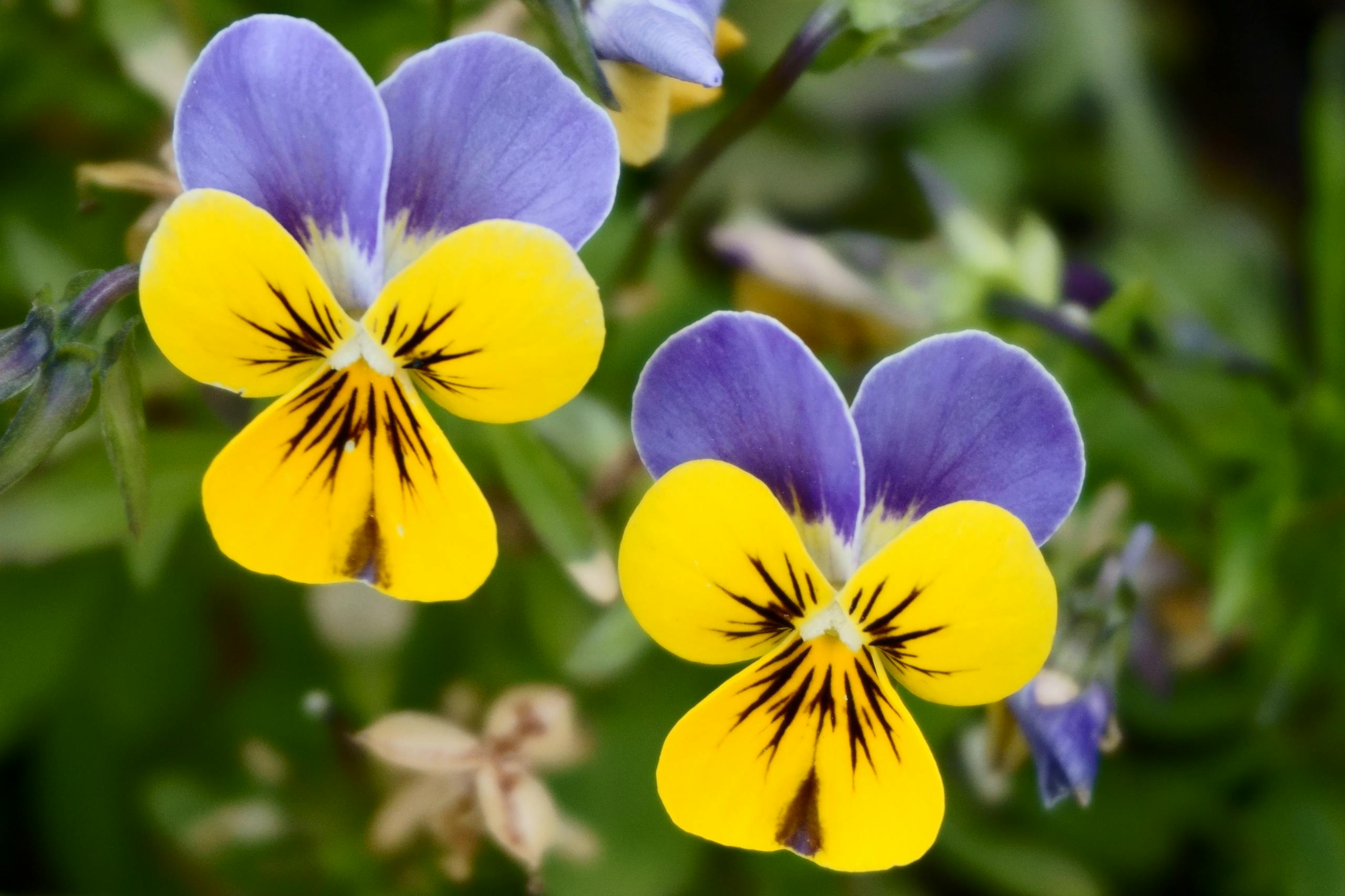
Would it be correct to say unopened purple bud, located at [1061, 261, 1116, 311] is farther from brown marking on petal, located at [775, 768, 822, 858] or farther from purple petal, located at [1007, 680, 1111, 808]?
brown marking on petal, located at [775, 768, 822, 858]

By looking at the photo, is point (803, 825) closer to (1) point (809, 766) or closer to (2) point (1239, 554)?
(1) point (809, 766)

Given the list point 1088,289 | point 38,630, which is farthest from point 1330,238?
point 38,630

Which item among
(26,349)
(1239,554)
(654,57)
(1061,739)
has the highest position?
(654,57)

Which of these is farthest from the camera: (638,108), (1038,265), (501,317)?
(1038,265)

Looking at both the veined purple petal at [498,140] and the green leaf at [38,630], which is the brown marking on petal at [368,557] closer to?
the veined purple petal at [498,140]

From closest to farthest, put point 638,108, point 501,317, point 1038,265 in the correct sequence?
point 501,317
point 638,108
point 1038,265

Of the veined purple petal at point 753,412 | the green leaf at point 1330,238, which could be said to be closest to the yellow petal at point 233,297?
the veined purple petal at point 753,412
